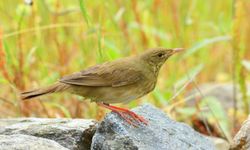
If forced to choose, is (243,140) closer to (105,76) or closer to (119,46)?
(105,76)

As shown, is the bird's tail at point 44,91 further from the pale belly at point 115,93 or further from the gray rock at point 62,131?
the gray rock at point 62,131

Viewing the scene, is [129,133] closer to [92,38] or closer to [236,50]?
[236,50]

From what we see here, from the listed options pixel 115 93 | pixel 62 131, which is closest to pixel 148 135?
pixel 115 93

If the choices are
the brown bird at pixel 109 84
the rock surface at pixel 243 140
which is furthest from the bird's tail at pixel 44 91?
the rock surface at pixel 243 140

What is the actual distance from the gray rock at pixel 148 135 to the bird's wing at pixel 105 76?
0.71 ft

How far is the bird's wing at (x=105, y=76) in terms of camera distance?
15.3 feet

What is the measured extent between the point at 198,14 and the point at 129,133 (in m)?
3.79

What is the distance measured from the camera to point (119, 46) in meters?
7.75

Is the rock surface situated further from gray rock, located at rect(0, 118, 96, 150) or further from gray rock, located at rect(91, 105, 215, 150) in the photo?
gray rock, located at rect(0, 118, 96, 150)

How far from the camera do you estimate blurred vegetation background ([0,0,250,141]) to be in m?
5.80

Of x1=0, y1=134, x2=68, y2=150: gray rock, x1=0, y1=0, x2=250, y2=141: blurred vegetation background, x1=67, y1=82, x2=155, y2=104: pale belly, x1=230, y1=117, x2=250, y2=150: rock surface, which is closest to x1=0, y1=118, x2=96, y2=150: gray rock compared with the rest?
x1=67, y1=82, x2=155, y2=104: pale belly

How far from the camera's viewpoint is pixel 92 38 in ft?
22.3

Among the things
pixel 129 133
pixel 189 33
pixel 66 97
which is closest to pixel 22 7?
pixel 66 97

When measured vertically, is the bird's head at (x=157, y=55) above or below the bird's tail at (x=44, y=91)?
above
